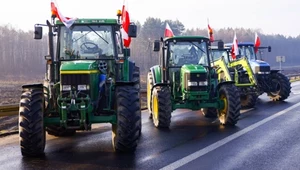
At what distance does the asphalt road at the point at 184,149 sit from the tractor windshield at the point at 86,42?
194 cm

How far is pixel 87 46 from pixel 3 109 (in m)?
3.66

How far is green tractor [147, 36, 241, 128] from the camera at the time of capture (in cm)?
1131

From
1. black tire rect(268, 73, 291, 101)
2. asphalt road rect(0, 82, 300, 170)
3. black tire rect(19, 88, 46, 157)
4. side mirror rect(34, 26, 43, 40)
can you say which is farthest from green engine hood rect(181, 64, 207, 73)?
black tire rect(268, 73, 291, 101)

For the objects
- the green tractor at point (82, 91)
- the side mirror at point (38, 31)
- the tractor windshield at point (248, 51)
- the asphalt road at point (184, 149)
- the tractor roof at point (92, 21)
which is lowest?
the asphalt road at point (184, 149)

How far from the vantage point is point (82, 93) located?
823cm

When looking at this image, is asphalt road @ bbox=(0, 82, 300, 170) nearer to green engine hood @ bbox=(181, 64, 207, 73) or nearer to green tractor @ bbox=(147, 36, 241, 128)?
green tractor @ bbox=(147, 36, 241, 128)

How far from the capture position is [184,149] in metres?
8.46

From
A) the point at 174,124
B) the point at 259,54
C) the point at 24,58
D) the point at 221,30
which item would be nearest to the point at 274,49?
the point at 221,30

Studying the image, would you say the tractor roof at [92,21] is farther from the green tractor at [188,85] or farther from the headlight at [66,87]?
the green tractor at [188,85]

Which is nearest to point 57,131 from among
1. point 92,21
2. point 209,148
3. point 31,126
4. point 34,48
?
point 31,126

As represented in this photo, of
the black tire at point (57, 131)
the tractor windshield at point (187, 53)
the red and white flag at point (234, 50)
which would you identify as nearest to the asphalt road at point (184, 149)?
the black tire at point (57, 131)

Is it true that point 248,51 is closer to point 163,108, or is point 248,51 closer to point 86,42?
point 163,108

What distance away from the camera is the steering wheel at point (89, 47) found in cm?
927

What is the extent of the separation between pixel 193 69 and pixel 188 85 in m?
0.46
